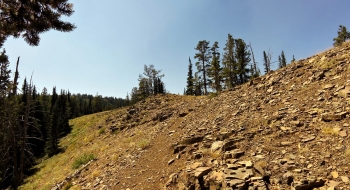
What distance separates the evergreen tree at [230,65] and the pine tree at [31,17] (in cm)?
3354

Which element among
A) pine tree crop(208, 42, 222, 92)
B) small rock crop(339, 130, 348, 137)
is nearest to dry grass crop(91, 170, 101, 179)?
Answer: small rock crop(339, 130, 348, 137)

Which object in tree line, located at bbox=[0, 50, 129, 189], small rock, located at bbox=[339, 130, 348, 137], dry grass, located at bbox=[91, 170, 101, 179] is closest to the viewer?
small rock, located at bbox=[339, 130, 348, 137]

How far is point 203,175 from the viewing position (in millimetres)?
7938

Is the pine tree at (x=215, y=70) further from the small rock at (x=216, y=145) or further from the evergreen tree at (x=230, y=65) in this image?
the small rock at (x=216, y=145)

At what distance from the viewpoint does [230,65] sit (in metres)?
39.3

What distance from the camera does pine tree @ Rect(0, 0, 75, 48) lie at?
5359 mm

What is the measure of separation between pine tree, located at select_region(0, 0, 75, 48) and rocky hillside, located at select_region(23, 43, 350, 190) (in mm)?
7056

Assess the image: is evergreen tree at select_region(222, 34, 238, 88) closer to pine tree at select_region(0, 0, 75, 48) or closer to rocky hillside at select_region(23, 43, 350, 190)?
rocky hillside at select_region(23, 43, 350, 190)

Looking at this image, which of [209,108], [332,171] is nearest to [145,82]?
[209,108]

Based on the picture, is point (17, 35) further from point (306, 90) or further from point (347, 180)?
point (306, 90)

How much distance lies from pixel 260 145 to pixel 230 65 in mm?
32235

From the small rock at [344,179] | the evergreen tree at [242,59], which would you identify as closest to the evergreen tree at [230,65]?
the evergreen tree at [242,59]

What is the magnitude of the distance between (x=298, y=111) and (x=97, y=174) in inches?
463

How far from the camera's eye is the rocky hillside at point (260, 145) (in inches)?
260
